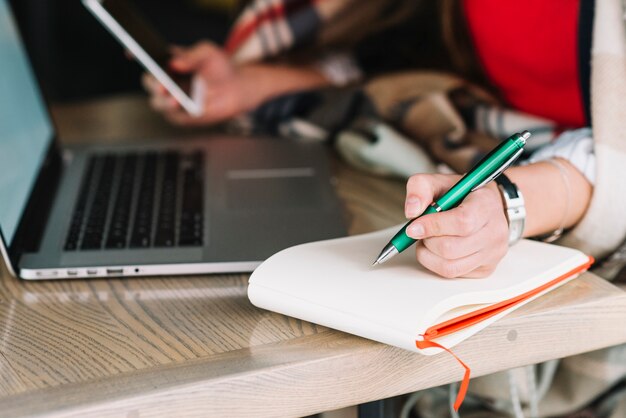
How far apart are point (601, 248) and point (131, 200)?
49 centimetres

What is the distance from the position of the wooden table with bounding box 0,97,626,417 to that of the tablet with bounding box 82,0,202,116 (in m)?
0.33

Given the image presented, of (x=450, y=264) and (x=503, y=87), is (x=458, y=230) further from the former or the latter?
Result: (x=503, y=87)

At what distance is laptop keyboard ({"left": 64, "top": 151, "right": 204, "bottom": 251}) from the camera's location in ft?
2.41

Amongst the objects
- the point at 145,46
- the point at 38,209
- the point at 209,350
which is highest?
the point at 145,46

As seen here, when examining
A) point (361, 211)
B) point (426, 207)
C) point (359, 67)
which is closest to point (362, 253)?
point (426, 207)

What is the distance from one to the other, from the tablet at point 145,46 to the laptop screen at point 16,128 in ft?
0.35

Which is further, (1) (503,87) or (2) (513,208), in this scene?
(1) (503,87)

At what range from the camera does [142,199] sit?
0.83m

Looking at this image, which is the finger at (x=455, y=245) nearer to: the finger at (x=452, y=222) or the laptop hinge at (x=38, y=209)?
the finger at (x=452, y=222)

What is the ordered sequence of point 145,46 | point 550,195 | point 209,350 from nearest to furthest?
point 209,350 < point 550,195 < point 145,46

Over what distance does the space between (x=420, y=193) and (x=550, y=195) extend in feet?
0.57

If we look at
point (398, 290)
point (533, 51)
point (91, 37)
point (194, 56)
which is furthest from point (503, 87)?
point (91, 37)

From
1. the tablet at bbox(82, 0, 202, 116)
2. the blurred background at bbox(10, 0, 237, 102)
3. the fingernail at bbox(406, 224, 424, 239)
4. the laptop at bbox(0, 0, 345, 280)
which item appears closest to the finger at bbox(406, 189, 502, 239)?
the fingernail at bbox(406, 224, 424, 239)

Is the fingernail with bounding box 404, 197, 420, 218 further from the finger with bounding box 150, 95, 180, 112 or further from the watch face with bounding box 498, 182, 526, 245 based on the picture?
the finger with bounding box 150, 95, 180, 112
